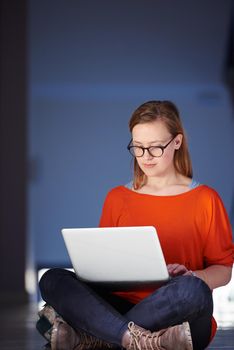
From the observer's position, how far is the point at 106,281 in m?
2.58

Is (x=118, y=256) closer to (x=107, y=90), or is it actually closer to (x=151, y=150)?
(x=151, y=150)

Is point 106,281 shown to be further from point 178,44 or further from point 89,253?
point 178,44

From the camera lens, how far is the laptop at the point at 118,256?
2396 mm

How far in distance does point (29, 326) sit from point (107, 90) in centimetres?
275

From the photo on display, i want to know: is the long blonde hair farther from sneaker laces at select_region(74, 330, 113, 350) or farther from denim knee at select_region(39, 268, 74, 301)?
sneaker laces at select_region(74, 330, 113, 350)

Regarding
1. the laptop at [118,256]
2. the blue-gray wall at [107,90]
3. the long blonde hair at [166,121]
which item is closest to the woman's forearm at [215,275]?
the laptop at [118,256]

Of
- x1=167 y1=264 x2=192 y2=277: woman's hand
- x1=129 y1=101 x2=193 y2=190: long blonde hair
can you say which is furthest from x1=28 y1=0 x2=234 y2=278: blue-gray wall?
x1=167 y1=264 x2=192 y2=277: woman's hand

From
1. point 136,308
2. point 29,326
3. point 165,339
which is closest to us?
point 165,339

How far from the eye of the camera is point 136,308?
259 cm

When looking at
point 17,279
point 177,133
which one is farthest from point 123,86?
point 177,133

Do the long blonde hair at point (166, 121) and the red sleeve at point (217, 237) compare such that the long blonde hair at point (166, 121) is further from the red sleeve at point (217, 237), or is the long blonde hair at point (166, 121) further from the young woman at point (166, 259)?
the red sleeve at point (217, 237)

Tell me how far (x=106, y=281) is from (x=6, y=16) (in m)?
3.23

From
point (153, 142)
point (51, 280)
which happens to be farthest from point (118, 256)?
point (153, 142)

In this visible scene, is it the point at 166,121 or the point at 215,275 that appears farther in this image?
the point at 166,121
